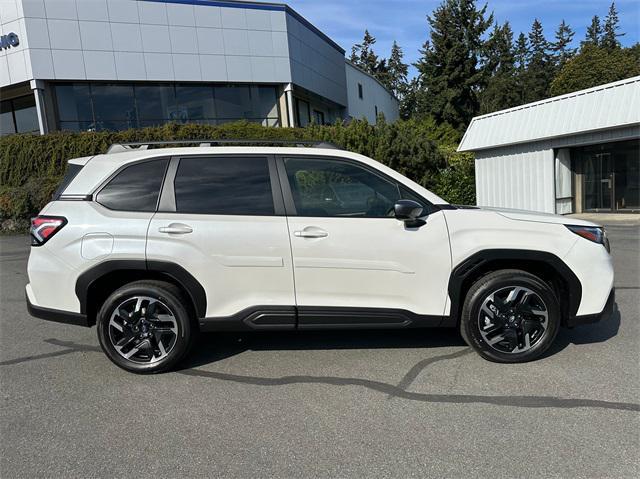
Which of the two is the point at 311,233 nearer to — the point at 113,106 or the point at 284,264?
the point at 284,264

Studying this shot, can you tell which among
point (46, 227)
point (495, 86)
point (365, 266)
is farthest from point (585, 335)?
point (495, 86)

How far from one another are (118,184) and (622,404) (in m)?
4.20

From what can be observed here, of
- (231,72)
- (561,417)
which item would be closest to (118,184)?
(561,417)

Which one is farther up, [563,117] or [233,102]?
[233,102]

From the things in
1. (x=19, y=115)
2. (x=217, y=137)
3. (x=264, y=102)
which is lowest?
(x=217, y=137)

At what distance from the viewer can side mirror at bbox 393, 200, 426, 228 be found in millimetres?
3580

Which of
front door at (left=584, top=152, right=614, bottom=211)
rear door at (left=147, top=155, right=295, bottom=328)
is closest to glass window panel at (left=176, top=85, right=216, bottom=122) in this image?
front door at (left=584, top=152, right=614, bottom=211)

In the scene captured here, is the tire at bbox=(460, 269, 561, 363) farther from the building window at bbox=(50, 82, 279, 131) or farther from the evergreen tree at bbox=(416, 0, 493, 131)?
the evergreen tree at bbox=(416, 0, 493, 131)

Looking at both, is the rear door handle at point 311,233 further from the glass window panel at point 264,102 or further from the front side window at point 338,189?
the glass window panel at point 264,102

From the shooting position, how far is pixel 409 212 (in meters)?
3.61

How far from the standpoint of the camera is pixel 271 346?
14.4 feet

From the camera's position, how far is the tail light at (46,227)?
373 centimetres

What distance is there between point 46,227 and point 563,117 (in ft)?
52.0

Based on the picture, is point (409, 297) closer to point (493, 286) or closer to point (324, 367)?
point (493, 286)
